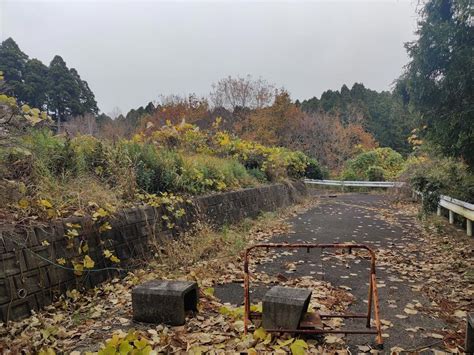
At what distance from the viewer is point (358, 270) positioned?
5.75 meters

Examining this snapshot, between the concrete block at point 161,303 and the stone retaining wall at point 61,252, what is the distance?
1.13 m

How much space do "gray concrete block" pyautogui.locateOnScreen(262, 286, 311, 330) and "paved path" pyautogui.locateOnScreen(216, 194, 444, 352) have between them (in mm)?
552

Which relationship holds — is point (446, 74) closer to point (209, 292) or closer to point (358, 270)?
point (358, 270)

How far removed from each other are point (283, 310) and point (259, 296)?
1345 mm

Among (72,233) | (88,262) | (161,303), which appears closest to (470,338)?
(161,303)

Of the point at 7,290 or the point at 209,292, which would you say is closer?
the point at 7,290

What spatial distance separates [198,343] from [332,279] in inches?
105

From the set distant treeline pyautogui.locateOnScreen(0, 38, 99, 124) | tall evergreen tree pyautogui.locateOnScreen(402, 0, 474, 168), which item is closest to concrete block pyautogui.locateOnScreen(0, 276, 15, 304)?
tall evergreen tree pyautogui.locateOnScreen(402, 0, 474, 168)

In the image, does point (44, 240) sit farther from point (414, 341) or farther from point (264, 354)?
point (414, 341)

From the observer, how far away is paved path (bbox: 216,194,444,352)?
11.8ft

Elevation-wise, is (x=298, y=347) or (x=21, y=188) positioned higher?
(x=21, y=188)

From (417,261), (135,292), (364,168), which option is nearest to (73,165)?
(135,292)

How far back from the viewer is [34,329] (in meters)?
3.58

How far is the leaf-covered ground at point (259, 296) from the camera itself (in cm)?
332
